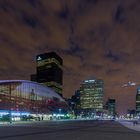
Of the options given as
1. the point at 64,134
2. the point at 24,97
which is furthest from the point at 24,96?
the point at 64,134

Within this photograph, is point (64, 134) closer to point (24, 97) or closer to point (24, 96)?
point (24, 96)

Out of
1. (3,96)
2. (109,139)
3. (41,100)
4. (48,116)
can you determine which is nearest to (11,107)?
(3,96)

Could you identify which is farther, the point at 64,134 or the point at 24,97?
the point at 24,97

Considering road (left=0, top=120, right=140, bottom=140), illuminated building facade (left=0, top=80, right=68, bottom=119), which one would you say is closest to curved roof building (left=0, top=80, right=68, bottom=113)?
illuminated building facade (left=0, top=80, right=68, bottom=119)

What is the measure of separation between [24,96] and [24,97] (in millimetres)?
526

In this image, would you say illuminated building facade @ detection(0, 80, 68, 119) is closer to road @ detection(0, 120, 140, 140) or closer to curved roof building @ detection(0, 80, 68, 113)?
curved roof building @ detection(0, 80, 68, 113)

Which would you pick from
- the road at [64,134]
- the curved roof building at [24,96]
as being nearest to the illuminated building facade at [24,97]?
the curved roof building at [24,96]

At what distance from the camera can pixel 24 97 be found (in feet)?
525

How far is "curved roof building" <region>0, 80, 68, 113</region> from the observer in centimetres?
14150

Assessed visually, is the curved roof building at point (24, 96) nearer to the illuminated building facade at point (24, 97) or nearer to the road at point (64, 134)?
the illuminated building facade at point (24, 97)

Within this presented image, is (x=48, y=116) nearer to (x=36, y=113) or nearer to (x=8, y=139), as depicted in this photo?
(x=36, y=113)

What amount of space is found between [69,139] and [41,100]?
15627 cm

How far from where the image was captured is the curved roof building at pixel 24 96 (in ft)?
464

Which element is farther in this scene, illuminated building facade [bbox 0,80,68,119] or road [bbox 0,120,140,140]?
illuminated building facade [bbox 0,80,68,119]
